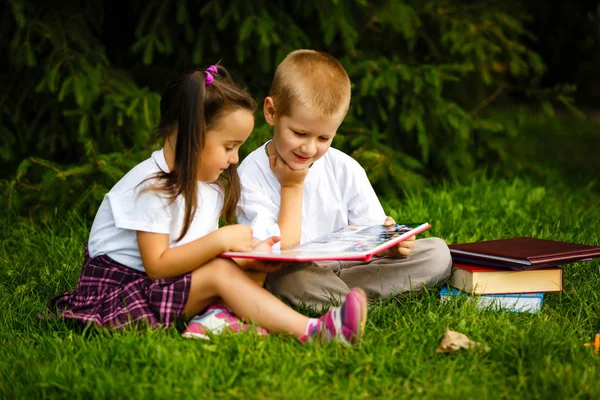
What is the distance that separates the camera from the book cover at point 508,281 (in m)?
3.04

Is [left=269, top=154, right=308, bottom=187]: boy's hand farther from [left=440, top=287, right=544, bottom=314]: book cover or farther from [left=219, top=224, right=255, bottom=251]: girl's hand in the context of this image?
[left=440, top=287, right=544, bottom=314]: book cover

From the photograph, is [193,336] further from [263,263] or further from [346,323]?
[346,323]

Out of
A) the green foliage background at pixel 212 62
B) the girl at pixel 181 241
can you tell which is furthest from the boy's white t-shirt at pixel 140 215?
the green foliage background at pixel 212 62

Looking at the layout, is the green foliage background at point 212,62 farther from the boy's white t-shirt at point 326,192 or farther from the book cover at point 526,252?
the book cover at point 526,252

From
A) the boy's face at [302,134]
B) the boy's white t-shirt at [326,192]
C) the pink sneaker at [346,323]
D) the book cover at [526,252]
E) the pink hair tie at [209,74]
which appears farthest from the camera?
the boy's white t-shirt at [326,192]

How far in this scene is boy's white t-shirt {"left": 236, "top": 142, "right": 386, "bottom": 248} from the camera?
10.1 ft

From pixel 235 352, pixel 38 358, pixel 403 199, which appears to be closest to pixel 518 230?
pixel 403 199

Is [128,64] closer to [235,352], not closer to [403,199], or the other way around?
[403,199]

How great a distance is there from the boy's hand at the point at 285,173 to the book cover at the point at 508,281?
2.55 feet

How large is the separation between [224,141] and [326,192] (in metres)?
0.60

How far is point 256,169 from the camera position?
311cm

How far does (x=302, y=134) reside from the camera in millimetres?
2875

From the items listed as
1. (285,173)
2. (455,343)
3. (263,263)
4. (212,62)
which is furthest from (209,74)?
(212,62)

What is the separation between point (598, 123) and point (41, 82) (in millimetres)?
7295
